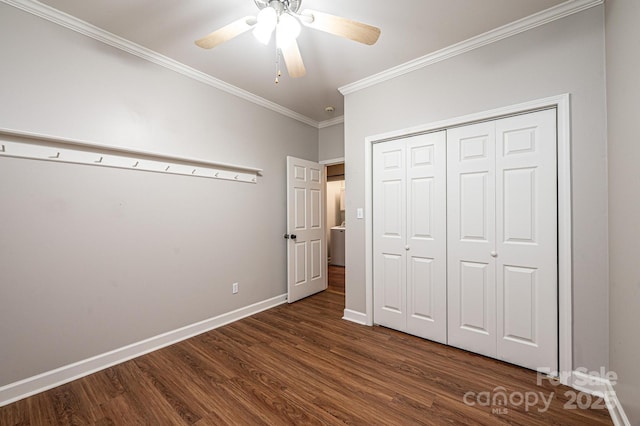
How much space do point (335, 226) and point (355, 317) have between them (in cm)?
410

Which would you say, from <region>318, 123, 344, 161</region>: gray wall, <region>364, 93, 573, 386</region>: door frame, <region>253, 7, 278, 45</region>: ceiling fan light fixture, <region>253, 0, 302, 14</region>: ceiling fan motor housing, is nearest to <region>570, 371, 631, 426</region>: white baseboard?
<region>364, 93, 573, 386</region>: door frame

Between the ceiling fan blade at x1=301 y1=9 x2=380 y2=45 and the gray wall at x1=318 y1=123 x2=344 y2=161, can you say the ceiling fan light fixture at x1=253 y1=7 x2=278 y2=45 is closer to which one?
the ceiling fan blade at x1=301 y1=9 x2=380 y2=45

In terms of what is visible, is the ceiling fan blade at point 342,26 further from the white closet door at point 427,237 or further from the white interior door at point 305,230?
the white interior door at point 305,230

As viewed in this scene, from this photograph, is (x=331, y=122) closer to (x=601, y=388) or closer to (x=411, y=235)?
(x=411, y=235)

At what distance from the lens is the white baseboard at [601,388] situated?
4.93 feet

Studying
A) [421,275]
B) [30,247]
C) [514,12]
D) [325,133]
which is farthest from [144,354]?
[514,12]

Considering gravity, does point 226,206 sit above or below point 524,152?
below

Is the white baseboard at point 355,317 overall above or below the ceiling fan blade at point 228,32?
below

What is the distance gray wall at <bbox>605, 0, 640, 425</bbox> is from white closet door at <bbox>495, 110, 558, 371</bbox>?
1.00 ft

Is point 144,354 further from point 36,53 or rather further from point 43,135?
point 36,53

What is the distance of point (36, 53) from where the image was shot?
72.9 inches

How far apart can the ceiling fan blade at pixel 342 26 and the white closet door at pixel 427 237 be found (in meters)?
1.27

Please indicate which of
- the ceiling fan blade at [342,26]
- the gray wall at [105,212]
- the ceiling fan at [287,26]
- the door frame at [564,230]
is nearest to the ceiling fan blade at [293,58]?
the ceiling fan at [287,26]

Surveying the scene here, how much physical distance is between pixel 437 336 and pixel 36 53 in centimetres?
403
